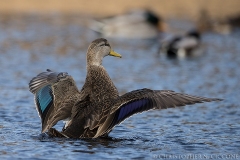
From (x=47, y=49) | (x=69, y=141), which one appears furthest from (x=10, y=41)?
(x=69, y=141)

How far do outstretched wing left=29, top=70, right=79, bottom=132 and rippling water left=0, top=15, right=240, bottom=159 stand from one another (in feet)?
0.95

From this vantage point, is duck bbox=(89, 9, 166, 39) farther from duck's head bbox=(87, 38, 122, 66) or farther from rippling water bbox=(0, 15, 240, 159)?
duck's head bbox=(87, 38, 122, 66)

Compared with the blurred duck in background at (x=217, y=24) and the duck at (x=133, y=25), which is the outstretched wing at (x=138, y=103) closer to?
the blurred duck in background at (x=217, y=24)

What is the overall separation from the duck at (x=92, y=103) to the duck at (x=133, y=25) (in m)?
11.9

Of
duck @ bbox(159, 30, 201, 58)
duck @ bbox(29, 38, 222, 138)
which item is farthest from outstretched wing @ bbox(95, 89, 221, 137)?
duck @ bbox(159, 30, 201, 58)

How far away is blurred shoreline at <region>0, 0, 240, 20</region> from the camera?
2159 centimetres

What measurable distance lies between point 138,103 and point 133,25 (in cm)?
1339

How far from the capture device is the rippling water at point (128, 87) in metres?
6.74

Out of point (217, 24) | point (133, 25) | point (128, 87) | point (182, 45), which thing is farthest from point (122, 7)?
point (128, 87)

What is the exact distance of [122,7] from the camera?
22.7 meters

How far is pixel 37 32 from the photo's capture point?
58.0ft

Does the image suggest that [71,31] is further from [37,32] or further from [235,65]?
[235,65]

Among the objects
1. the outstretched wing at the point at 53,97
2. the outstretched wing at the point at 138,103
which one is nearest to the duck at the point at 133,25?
the outstretched wing at the point at 53,97

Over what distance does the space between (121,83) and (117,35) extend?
8.63 m
